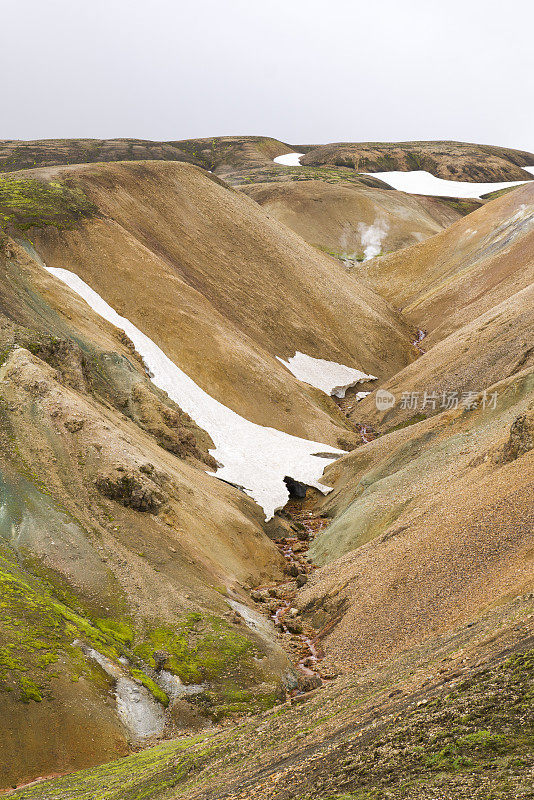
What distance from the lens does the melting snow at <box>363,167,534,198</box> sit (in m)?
146

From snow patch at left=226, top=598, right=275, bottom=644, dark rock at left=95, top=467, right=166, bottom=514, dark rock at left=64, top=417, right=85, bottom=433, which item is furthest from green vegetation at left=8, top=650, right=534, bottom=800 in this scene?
dark rock at left=64, top=417, right=85, bottom=433

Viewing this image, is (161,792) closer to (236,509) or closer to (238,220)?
(236,509)

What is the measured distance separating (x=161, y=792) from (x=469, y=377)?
39.1 m

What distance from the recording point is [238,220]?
77375mm

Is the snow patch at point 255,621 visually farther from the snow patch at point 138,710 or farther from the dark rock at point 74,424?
the dark rock at point 74,424

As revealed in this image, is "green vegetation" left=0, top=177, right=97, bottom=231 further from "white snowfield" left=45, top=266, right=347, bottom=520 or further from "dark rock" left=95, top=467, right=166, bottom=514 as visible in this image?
"dark rock" left=95, top=467, right=166, bottom=514

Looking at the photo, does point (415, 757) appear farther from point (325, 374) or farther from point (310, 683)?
point (325, 374)

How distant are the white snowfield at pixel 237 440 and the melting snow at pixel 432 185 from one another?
349 feet

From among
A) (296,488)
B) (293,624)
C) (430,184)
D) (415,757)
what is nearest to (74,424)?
(293,624)

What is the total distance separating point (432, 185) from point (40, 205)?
110566 millimetres

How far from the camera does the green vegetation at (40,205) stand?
59.4 m

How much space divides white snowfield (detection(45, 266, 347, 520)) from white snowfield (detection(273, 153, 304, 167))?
114 meters

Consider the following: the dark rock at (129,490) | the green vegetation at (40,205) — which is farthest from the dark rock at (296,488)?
the green vegetation at (40,205)

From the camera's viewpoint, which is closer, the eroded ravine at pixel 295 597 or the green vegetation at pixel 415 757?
the green vegetation at pixel 415 757
